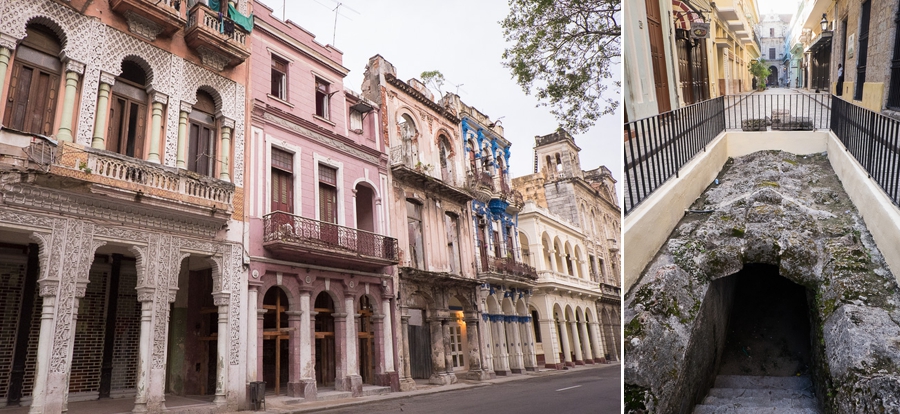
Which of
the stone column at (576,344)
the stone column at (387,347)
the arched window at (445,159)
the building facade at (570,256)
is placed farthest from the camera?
the stone column at (576,344)

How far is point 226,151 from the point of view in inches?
415

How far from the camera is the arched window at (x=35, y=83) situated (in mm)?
7895

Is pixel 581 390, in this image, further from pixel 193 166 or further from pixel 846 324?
pixel 193 166

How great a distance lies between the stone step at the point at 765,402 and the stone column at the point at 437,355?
32.7 ft

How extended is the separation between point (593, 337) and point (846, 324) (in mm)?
18757

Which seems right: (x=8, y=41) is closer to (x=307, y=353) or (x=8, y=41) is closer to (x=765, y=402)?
(x=307, y=353)

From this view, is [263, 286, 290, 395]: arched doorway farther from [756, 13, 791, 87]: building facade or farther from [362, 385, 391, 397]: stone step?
[756, 13, 791, 87]: building facade

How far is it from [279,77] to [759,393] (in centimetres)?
1071

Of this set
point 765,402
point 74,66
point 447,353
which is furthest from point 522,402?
point 74,66

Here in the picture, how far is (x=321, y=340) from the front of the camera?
12.8m

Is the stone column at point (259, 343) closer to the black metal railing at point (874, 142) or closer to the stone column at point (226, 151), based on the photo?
the stone column at point (226, 151)

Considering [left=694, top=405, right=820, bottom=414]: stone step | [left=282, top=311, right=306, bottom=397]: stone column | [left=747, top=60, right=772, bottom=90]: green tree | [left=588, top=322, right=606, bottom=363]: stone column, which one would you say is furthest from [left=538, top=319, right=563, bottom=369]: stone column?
[left=694, top=405, right=820, bottom=414]: stone step

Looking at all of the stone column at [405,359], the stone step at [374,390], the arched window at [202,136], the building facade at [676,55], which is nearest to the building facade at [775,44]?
the building facade at [676,55]

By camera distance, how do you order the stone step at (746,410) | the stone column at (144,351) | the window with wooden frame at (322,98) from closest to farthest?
1. the stone step at (746,410)
2. the stone column at (144,351)
3. the window with wooden frame at (322,98)
